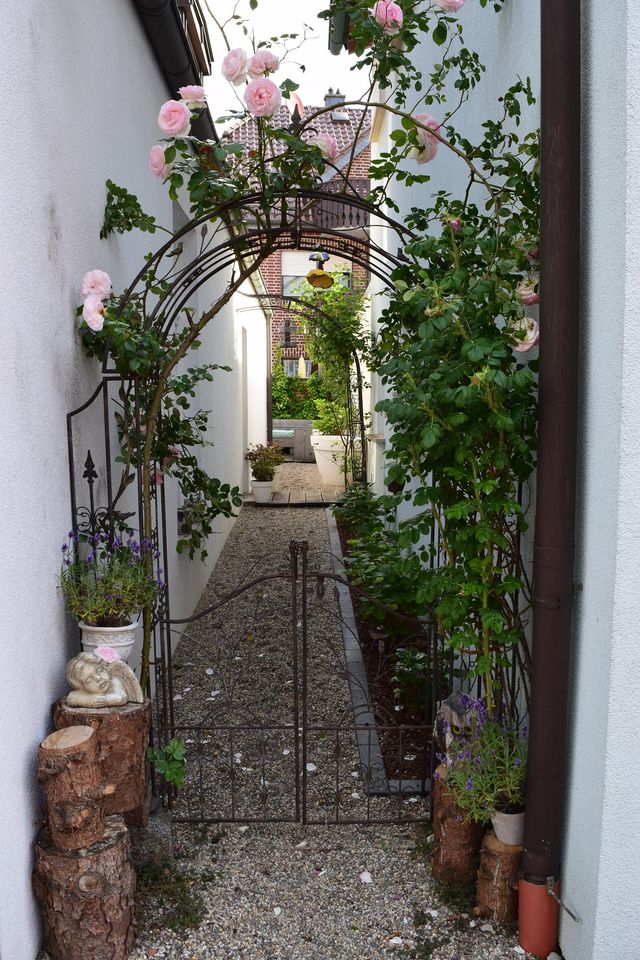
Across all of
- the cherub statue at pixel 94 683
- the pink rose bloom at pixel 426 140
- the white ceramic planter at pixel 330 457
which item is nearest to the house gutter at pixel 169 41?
the pink rose bloom at pixel 426 140

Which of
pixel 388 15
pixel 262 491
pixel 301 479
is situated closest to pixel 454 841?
pixel 388 15

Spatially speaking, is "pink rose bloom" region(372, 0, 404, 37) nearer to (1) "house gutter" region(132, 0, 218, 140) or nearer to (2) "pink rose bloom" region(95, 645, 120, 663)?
(1) "house gutter" region(132, 0, 218, 140)

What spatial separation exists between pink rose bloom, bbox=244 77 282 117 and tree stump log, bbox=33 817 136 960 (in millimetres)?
2542

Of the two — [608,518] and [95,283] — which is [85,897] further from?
[95,283]

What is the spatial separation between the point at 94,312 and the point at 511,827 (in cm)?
227

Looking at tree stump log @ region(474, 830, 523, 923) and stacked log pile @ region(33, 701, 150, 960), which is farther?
tree stump log @ region(474, 830, 523, 923)

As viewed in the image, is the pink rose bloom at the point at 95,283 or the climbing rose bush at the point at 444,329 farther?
the pink rose bloom at the point at 95,283

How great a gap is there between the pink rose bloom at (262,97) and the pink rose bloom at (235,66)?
86mm

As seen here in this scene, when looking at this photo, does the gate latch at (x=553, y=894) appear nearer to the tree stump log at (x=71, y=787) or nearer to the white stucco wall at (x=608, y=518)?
the white stucco wall at (x=608, y=518)

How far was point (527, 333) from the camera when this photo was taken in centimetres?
244

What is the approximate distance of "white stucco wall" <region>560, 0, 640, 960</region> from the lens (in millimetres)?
2064

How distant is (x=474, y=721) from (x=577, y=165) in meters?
1.87

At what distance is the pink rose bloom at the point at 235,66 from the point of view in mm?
2934

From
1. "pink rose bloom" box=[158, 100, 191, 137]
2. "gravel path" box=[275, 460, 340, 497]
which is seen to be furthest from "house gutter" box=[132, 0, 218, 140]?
"gravel path" box=[275, 460, 340, 497]
